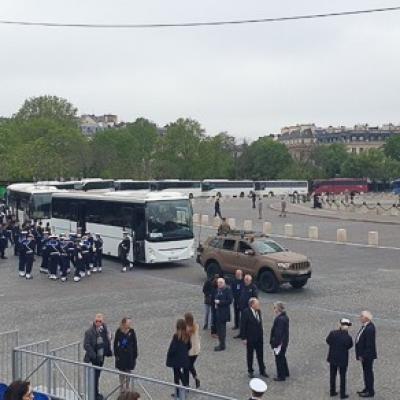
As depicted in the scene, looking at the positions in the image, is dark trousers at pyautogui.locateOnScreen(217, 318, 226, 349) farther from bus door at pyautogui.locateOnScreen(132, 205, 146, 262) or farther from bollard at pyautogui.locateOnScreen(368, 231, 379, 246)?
bollard at pyautogui.locateOnScreen(368, 231, 379, 246)

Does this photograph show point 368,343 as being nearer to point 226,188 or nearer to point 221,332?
point 221,332

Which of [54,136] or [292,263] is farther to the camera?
[54,136]

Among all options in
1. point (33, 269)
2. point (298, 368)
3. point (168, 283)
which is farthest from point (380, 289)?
point (33, 269)

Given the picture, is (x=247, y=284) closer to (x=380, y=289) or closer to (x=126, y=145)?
(x=380, y=289)

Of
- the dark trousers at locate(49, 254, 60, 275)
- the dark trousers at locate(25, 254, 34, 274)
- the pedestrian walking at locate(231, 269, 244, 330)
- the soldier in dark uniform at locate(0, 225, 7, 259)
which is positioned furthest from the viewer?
the soldier in dark uniform at locate(0, 225, 7, 259)

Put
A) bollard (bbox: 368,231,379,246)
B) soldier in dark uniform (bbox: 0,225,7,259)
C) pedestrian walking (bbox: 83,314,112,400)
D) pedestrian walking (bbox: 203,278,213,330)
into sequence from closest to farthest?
pedestrian walking (bbox: 83,314,112,400) → pedestrian walking (bbox: 203,278,213,330) → soldier in dark uniform (bbox: 0,225,7,259) → bollard (bbox: 368,231,379,246)

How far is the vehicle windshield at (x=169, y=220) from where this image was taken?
1011 inches

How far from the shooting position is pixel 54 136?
9531 centimetres

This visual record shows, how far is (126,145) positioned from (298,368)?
108 meters

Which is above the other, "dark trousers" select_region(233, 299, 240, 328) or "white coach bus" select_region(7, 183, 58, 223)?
"white coach bus" select_region(7, 183, 58, 223)

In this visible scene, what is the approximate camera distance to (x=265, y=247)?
2097 cm

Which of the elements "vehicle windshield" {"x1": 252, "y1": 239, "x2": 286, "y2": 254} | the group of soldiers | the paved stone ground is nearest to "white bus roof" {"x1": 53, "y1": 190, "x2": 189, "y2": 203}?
the group of soldiers

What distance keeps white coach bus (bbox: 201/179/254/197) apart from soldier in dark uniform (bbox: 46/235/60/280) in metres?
72.7

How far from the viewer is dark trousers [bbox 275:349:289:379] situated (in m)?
11.9
